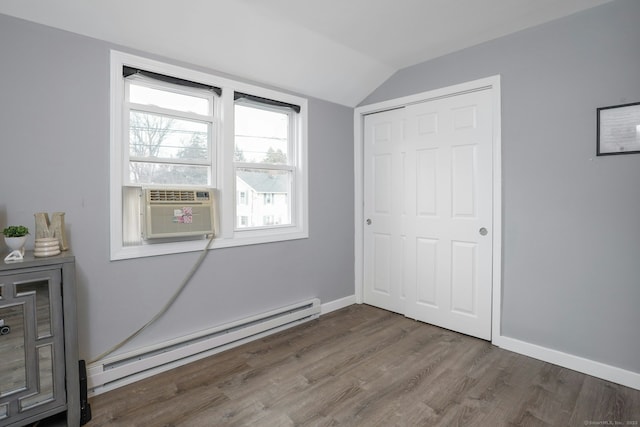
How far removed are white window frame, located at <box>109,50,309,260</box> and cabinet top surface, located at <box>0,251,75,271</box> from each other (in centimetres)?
45

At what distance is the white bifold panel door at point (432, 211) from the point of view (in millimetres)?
2850

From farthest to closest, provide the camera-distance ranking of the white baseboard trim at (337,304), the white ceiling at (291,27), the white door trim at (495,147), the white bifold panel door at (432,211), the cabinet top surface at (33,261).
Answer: the white baseboard trim at (337,304)
the white bifold panel door at (432,211)
the white door trim at (495,147)
the white ceiling at (291,27)
the cabinet top surface at (33,261)

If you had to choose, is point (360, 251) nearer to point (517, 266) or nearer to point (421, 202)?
point (421, 202)

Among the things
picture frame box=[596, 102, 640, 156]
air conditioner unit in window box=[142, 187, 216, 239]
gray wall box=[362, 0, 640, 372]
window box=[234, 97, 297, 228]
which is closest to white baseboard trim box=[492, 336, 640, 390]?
gray wall box=[362, 0, 640, 372]

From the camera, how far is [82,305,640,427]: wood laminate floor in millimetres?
1843

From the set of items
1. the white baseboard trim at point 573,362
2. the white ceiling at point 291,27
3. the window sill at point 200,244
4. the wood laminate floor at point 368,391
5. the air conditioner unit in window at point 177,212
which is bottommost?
the wood laminate floor at point 368,391

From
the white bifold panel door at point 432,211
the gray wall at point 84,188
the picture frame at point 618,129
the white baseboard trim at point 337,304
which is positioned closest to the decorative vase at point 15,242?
the gray wall at point 84,188

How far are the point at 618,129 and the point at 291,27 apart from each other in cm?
244

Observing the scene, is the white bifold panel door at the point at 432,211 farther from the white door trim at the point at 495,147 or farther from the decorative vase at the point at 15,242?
the decorative vase at the point at 15,242

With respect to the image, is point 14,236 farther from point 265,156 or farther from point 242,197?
point 265,156

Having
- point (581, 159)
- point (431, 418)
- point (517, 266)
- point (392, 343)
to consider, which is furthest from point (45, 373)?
point (581, 159)

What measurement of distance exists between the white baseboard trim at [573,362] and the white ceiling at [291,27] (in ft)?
8.21

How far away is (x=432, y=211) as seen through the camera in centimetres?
317

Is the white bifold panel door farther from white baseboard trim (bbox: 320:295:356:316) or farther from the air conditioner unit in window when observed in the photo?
the air conditioner unit in window
